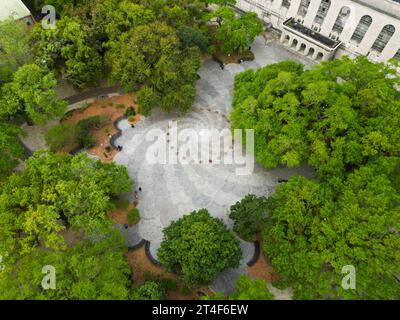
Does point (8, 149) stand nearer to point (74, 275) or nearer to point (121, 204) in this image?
point (121, 204)

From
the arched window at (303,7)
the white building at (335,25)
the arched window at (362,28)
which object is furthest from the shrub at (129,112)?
the arched window at (362,28)

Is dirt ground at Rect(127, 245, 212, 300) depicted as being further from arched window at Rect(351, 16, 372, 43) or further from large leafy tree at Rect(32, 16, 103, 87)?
arched window at Rect(351, 16, 372, 43)

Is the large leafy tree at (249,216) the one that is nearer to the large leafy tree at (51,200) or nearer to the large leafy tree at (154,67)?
the large leafy tree at (51,200)

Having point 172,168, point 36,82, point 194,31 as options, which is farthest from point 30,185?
point 194,31

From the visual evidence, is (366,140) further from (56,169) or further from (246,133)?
(56,169)

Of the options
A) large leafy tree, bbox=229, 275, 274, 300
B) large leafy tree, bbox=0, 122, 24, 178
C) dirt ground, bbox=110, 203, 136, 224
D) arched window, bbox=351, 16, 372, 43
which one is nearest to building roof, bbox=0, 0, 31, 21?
large leafy tree, bbox=0, 122, 24, 178

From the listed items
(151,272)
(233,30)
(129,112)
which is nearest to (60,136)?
(129,112)

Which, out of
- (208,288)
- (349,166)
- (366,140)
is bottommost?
(208,288)
